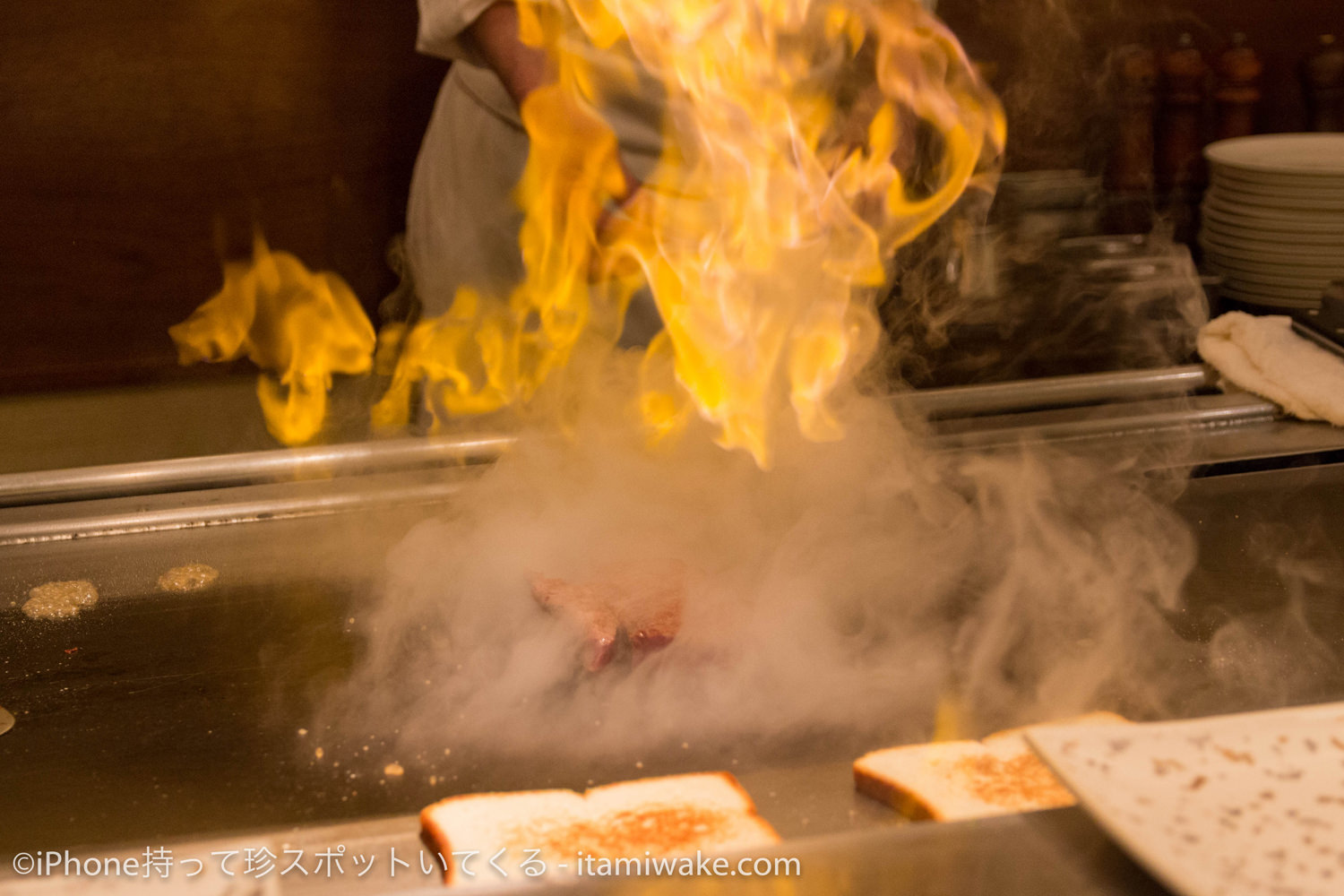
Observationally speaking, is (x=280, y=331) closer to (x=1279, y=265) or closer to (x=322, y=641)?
(x=322, y=641)

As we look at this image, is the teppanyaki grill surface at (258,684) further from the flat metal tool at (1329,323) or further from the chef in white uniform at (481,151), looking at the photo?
the chef in white uniform at (481,151)

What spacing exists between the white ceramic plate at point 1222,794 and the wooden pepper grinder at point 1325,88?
300cm

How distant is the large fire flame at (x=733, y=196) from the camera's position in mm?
2094

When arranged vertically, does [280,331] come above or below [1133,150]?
below

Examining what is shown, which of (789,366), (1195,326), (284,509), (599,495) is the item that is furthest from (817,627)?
(1195,326)

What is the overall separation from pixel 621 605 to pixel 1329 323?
1702 mm

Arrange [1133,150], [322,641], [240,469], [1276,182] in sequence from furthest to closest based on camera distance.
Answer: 1. [1133,150]
2. [1276,182]
3. [240,469]
4. [322,641]

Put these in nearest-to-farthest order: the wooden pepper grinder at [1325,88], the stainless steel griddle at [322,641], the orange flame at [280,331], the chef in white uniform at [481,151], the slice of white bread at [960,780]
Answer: the stainless steel griddle at [322,641] < the slice of white bread at [960,780] < the chef in white uniform at [481,151] < the wooden pepper grinder at [1325,88] < the orange flame at [280,331]

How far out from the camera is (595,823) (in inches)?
48.8

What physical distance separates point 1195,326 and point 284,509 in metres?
2.02

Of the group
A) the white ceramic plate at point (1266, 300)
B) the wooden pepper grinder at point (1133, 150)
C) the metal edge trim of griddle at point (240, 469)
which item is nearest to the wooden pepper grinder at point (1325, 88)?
the wooden pepper grinder at point (1133, 150)

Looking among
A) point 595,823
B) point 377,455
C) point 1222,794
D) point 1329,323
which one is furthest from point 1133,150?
point 595,823

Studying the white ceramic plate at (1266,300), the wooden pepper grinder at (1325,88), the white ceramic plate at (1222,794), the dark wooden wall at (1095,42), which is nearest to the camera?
the white ceramic plate at (1222,794)

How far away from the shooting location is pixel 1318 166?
Answer: 266 cm
